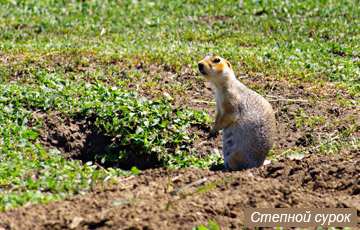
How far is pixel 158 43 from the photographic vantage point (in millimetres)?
8922

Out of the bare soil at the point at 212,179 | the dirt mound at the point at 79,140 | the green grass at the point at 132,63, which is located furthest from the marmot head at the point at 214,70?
the dirt mound at the point at 79,140

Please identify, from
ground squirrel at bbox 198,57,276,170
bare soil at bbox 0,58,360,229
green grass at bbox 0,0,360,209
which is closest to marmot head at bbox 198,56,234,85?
ground squirrel at bbox 198,57,276,170

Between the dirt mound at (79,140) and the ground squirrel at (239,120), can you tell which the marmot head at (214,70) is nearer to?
the ground squirrel at (239,120)

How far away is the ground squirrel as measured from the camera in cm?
534

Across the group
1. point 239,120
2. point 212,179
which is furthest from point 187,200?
point 239,120

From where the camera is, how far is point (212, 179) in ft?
15.3

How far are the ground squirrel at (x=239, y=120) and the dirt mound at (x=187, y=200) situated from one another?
0.81ft

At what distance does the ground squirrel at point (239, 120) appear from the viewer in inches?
210

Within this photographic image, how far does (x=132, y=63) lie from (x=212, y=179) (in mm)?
3573

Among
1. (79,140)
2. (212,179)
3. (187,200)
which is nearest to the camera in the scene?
(187,200)

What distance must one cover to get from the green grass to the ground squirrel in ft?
1.59

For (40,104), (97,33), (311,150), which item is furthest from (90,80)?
(311,150)

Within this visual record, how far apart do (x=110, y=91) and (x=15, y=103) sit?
1.16 m

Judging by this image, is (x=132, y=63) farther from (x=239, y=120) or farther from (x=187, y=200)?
(x=187, y=200)
